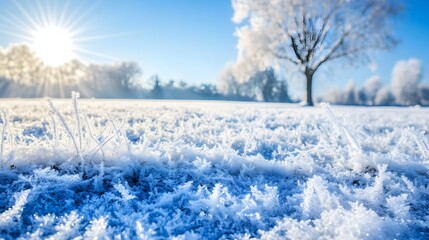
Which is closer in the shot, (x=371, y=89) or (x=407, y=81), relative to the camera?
(x=407, y=81)

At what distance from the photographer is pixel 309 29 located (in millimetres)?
16031

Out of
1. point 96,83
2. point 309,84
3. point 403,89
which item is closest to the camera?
point 309,84

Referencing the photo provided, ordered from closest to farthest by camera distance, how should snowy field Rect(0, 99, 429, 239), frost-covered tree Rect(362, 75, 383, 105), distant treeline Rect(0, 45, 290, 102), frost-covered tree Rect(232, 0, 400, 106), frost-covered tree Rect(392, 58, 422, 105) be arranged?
snowy field Rect(0, 99, 429, 239) < frost-covered tree Rect(232, 0, 400, 106) < distant treeline Rect(0, 45, 290, 102) < frost-covered tree Rect(392, 58, 422, 105) < frost-covered tree Rect(362, 75, 383, 105)

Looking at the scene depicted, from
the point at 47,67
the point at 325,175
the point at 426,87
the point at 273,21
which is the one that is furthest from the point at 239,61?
the point at 426,87

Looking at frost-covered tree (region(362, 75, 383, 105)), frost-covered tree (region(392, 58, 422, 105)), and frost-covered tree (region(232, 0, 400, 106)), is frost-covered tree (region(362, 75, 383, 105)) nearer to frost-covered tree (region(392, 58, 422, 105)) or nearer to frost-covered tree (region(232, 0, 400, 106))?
frost-covered tree (region(392, 58, 422, 105))

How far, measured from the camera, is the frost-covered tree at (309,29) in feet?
57.3

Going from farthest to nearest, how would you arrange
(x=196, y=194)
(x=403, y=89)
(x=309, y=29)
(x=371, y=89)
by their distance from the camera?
(x=371, y=89)
(x=403, y=89)
(x=309, y=29)
(x=196, y=194)

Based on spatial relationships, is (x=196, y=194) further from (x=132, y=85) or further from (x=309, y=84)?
(x=132, y=85)

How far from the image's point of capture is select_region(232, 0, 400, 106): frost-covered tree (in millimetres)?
17453

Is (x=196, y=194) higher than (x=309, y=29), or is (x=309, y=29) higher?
(x=309, y=29)

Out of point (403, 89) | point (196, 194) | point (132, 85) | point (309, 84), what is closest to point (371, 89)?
point (403, 89)

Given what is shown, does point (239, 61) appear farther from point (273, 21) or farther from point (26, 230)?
point (26, 230)

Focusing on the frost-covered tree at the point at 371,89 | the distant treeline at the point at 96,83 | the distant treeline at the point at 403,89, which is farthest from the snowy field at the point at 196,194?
the frost-covered tree at the point at 371,89

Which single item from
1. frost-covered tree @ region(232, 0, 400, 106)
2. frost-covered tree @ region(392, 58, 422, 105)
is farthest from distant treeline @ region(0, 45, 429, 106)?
frost-covered tree @ region(232, 0, 400, 106)
